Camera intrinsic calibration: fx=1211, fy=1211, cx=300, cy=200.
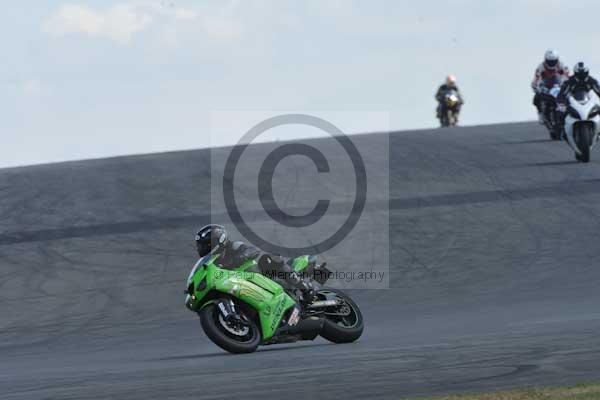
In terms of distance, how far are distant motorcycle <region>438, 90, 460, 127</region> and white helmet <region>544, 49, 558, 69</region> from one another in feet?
41.6

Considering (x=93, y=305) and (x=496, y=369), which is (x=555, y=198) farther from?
(x=496, y=369)

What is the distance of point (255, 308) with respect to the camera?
10.1m

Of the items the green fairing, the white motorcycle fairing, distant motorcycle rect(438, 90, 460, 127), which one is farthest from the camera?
distant motorcycle rect(438, 90, 460, 127)

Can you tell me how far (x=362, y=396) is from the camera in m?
7.05

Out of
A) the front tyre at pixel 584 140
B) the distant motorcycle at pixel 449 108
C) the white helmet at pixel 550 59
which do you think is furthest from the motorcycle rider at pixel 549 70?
the distant motorcycle at pixel 449 108

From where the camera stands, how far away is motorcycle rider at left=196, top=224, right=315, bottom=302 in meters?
10.1

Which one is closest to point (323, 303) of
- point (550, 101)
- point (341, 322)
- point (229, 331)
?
point (341, 322)

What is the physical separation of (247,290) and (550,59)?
54.4 feet

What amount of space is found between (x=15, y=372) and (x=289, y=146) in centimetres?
1918

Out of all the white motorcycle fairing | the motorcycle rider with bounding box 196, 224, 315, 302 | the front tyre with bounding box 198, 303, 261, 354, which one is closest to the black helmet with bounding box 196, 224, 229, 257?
the motorcycle rider with bounding box 196, 224, 315, 302

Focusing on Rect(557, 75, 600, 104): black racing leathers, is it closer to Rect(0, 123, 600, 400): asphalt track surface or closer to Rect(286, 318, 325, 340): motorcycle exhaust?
Rect(0, 123, 600, 400): asphalt track surface

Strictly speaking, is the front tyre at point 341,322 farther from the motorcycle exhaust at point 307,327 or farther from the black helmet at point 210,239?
the black helmet at point 210,239

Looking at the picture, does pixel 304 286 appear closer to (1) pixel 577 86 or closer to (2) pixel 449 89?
(1) pixel 577 86

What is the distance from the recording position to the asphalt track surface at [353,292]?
26.6 ft
